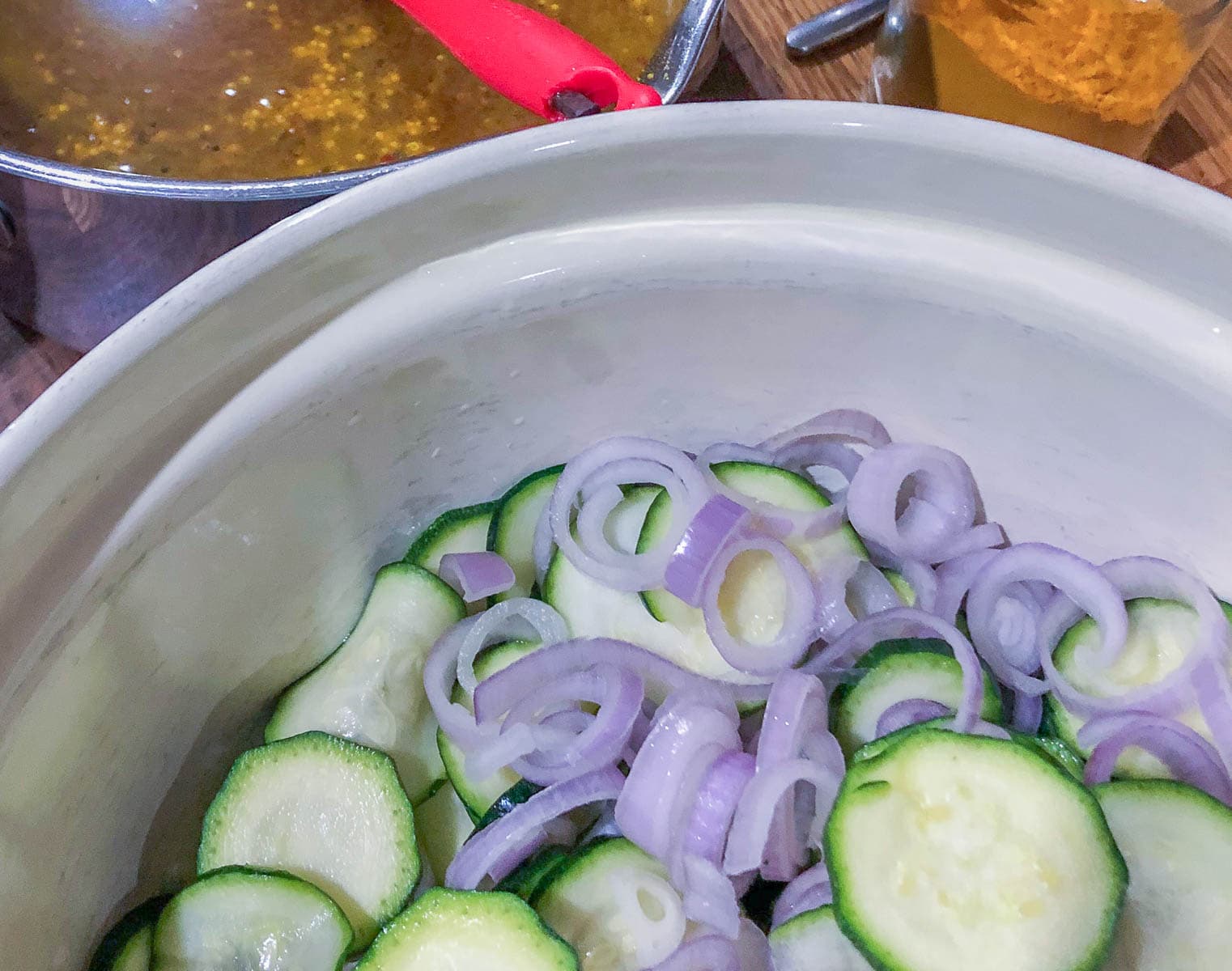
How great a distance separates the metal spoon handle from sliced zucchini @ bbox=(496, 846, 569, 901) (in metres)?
0.98

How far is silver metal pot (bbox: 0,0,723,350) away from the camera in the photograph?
0.85 metres

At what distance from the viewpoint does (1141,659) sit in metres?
0.76

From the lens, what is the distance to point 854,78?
1.24m

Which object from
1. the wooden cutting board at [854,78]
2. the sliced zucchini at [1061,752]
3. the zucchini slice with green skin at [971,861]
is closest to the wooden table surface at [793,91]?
the wooden cutting board at [854,78]

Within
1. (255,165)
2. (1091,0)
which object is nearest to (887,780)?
(1091,0)

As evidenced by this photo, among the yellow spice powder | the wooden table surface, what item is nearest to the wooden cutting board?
the wooden table surface

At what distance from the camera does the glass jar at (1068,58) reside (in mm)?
986

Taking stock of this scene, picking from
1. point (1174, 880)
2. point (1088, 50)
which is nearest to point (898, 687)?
point (1174, 880)

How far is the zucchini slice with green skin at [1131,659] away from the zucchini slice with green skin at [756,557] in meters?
0.18

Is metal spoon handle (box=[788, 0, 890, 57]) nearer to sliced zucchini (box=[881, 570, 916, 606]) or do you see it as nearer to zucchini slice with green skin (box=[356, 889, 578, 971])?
sliced zucchini (box=[881, 570, 916, 606])

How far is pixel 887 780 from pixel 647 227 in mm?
418

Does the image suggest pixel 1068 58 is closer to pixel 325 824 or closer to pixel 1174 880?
pixel 1174 880

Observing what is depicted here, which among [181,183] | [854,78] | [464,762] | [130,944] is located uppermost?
[854,78]

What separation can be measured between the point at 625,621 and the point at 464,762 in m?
0.16
